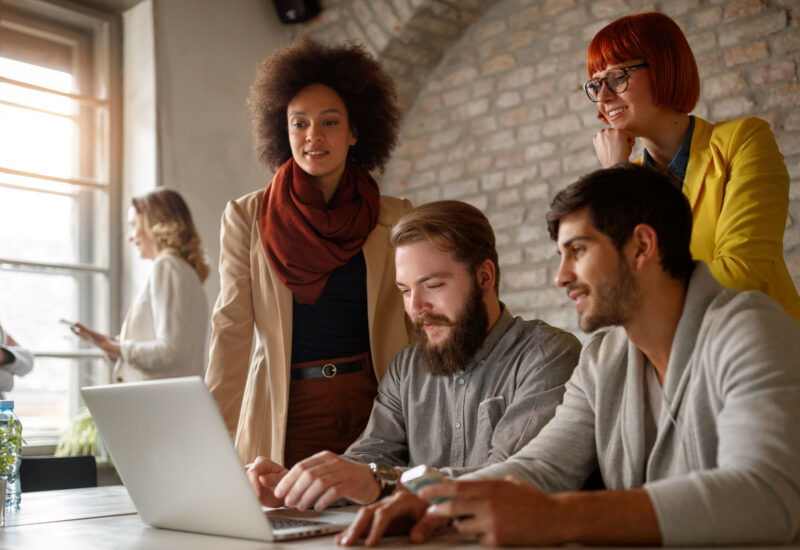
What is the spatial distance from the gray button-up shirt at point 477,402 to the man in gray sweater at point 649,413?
0.21 meters

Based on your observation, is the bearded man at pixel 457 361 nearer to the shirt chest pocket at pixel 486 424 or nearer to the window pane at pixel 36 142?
the shirt chest pocket at pixel 486 424

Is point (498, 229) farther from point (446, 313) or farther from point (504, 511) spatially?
point (504, 511)

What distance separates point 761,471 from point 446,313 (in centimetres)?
95

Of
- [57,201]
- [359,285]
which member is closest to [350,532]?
[359,285]

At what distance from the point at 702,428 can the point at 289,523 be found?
0.65 meters

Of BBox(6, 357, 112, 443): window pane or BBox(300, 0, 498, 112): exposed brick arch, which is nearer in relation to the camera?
BBox(6, 357, 112, 443): window pane

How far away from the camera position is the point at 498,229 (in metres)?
4.72

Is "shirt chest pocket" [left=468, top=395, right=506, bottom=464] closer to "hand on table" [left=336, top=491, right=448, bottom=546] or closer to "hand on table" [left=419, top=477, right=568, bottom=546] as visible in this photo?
"hand on table" [left=336, top=491, right=448, bottom=546]

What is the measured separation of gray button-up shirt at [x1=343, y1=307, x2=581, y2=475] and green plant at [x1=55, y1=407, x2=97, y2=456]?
269 centimetres

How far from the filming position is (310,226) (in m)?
2.50

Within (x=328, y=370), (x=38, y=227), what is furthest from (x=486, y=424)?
(x=38, y=227)

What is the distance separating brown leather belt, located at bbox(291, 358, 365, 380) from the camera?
93.3 inches

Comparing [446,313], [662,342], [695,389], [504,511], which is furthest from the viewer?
[446,313]

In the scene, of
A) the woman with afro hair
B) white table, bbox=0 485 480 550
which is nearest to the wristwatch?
white table, bbox=0 485 480 550
